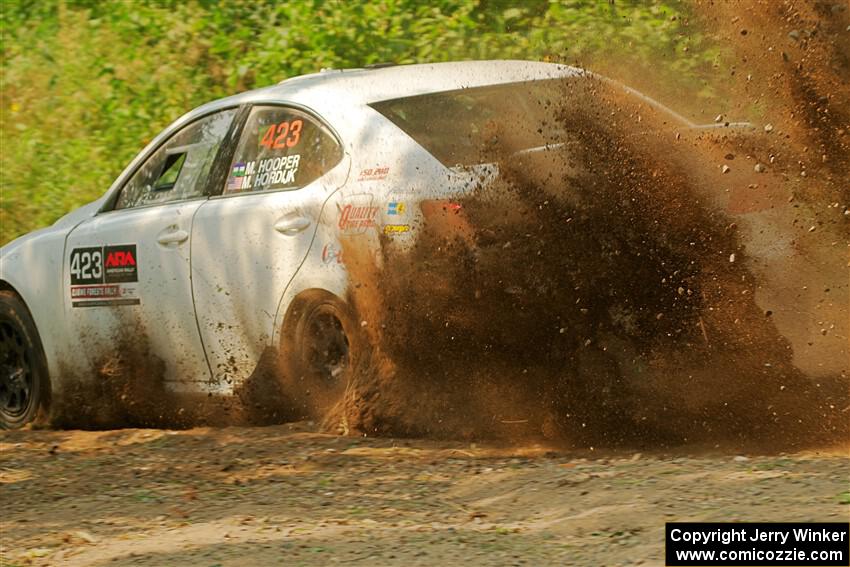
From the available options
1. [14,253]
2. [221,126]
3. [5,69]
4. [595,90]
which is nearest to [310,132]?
[221,126]

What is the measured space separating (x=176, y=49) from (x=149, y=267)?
18.3 feet

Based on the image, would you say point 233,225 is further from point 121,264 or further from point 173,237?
point 121,264

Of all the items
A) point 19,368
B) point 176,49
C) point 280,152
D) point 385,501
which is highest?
point 176,49

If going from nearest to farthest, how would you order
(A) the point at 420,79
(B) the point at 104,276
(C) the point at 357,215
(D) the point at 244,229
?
(C) the point at 357,215
(A) the point at 420,79
(D) the point at 244,229
(B) the point at 104,276

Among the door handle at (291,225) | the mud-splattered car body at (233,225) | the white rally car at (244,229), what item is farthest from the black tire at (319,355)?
the door handle at (291,225)

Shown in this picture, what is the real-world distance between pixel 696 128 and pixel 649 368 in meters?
1.07

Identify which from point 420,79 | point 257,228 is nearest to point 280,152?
point 257,228

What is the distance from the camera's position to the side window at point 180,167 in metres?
7.18

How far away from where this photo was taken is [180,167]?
742cm

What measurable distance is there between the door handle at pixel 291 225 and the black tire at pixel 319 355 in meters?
0.33

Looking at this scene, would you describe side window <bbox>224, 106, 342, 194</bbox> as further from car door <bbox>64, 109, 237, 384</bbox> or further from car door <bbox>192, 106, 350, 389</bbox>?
car door <bbox>64, 109, 237, 384</bbox>

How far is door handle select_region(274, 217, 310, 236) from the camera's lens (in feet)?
20.8

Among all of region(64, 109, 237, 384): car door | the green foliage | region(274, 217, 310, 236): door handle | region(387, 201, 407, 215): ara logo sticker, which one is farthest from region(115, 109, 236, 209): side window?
the green foliage

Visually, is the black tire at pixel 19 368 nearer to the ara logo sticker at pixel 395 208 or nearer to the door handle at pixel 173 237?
the door handle at pixel 173 237
